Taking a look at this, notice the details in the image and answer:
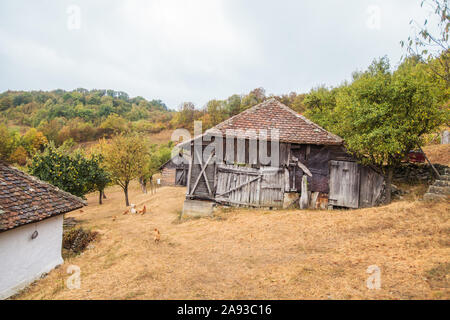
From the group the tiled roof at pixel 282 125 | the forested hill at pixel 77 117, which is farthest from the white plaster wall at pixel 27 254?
the forested hill at pixel 77 117

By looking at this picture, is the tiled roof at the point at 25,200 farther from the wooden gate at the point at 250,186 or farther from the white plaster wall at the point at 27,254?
the wooden gate at the point at 250,186

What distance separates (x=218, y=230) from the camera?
34.2 feet

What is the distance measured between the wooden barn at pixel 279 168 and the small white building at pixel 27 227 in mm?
5895

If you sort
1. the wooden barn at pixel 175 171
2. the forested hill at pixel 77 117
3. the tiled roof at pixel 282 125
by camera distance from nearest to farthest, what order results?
the tiled roof at pixel 282 125 < the wooden barn at pixel 175 171 < the forested hill at pixel 77 117

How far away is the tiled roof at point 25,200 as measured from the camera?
7.32 meters

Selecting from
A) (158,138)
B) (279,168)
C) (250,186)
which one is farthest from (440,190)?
(158,138)

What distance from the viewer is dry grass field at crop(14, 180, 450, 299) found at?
5.33m

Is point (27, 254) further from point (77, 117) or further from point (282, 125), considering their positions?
point (77, 117)

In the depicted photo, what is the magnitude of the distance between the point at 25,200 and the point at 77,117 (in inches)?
3378

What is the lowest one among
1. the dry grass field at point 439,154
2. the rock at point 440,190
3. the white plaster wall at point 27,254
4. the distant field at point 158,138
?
the white plaster wall at point 27,254

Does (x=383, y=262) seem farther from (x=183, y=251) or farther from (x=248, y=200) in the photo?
(x=248, y=200)

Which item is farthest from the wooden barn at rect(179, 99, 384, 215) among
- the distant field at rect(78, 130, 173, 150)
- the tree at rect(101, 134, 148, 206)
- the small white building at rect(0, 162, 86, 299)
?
the distant field at rect(78, 130, 173, 150)

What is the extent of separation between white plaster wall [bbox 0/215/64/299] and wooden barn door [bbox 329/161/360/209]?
11974mm

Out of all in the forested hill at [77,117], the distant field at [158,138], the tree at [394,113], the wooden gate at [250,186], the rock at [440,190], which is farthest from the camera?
the forested hill at [77,117]
